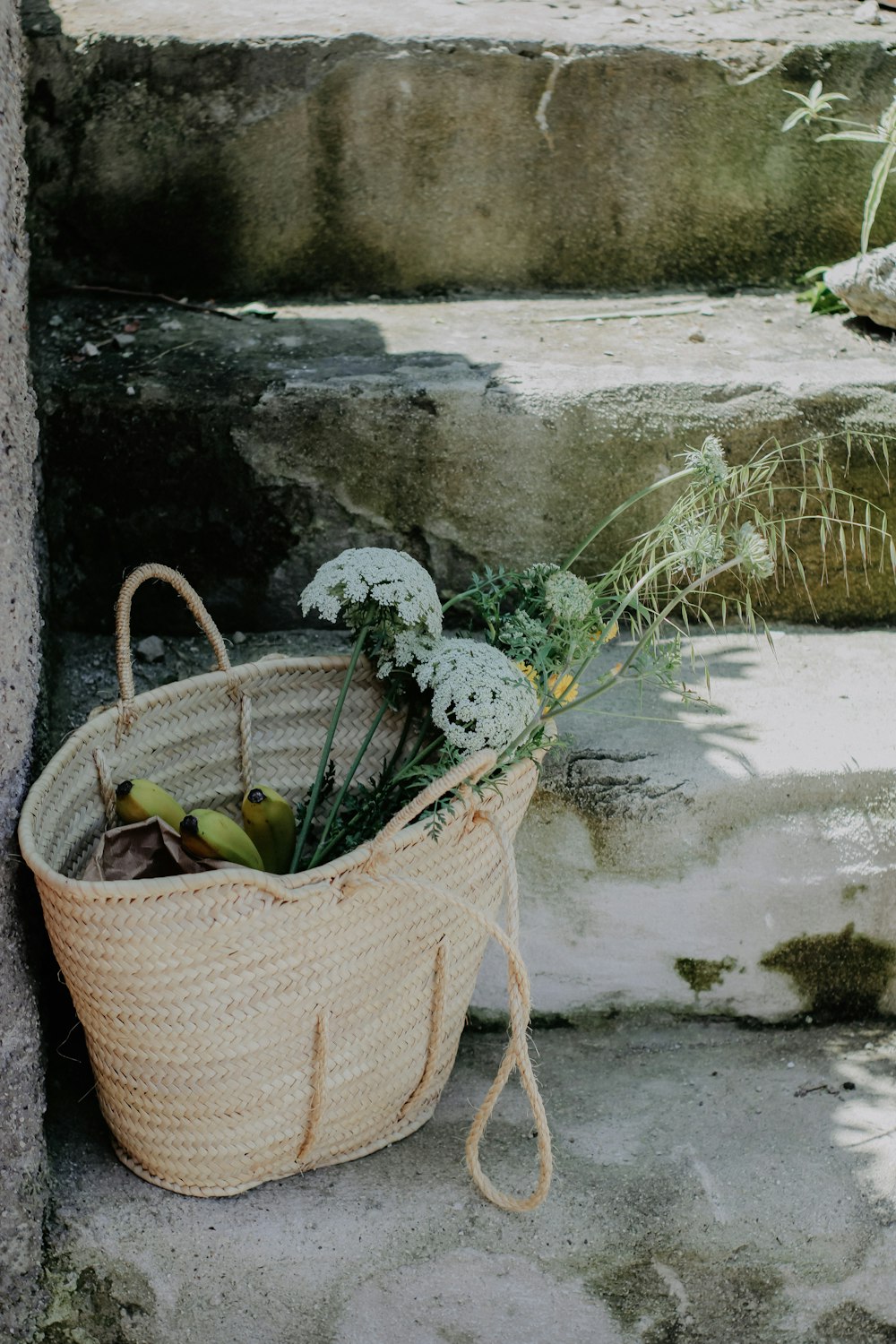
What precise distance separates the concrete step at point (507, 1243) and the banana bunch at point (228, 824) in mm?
478

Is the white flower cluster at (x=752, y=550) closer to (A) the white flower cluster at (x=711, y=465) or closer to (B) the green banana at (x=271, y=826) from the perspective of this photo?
(A) the white flower cluster at (x=711, y=465)

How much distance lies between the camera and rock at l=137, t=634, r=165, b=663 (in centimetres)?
219

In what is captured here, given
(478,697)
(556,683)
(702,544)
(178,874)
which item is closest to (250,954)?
(178,874)

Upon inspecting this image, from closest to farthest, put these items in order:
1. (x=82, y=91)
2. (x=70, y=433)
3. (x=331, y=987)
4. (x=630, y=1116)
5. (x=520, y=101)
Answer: (x=331, y=987) < (x=630, y=1116) < (x=70, y=433) < (x=82, y=91) < (x=520, y=101)

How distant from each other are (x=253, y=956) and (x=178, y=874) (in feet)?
0.48

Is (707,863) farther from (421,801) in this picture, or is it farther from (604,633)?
(421,801)

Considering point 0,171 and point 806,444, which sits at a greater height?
point 0,171

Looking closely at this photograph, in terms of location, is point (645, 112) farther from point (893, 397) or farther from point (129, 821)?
point (129, 821)

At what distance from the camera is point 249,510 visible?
219 cm

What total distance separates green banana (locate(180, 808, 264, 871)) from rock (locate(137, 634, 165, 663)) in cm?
65

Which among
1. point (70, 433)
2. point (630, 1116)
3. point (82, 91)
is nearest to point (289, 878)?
point (630, 1116)

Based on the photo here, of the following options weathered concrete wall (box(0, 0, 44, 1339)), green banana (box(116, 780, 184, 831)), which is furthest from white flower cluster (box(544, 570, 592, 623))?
weathered concrete wall (box(0, 0, 44, 1339))

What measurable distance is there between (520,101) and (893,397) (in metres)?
1.10


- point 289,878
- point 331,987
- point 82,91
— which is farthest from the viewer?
point 82,91
